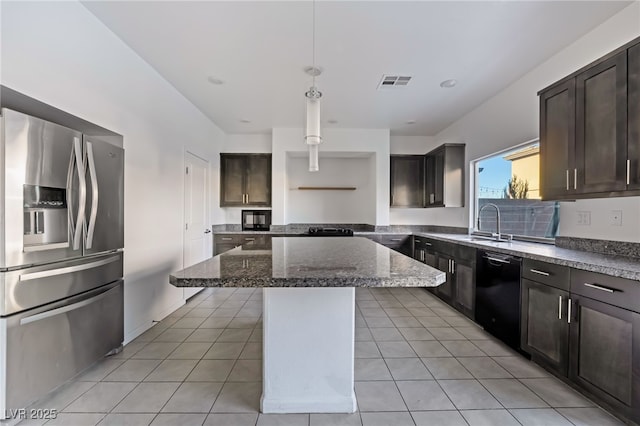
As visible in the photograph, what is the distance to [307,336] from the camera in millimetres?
1617

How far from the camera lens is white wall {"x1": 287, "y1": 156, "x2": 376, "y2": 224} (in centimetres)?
559

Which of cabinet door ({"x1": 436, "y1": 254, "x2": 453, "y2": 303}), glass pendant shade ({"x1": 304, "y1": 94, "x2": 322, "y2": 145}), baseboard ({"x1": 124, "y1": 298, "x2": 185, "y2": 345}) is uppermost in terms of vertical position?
glass pendant shade ({"x1": 304, "y1": 94, "x2": 322, "y2": 145})

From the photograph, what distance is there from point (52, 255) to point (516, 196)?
4.28 meters

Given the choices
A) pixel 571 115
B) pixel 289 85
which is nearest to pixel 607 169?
pixel 571 115

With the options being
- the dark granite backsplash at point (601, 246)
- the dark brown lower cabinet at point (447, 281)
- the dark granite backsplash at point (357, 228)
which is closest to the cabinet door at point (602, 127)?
the dark granite backsplash at point (601, 246)

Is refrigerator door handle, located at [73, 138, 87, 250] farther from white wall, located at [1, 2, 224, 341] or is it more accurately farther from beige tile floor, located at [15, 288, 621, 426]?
beige tile floor, located at [15, 288, 621, 426]

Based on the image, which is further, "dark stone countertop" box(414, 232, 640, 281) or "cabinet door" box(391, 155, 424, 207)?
"cabinet door" box(391, 155, 424, 207)

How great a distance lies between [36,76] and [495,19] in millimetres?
3193

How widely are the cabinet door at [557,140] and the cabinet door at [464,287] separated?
→ 3.76 feet

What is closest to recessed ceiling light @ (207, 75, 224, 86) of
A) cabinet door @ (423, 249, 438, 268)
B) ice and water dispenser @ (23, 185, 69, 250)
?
ice and water dispenser @ (23, 185, 69, 250)

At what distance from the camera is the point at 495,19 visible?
84.6 inches

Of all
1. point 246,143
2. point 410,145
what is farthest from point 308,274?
point 410,145

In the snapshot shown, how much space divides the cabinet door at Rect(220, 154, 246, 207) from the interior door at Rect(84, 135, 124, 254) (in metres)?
2.80

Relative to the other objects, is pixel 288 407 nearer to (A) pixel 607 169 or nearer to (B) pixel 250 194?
(A) pixel 607 169
